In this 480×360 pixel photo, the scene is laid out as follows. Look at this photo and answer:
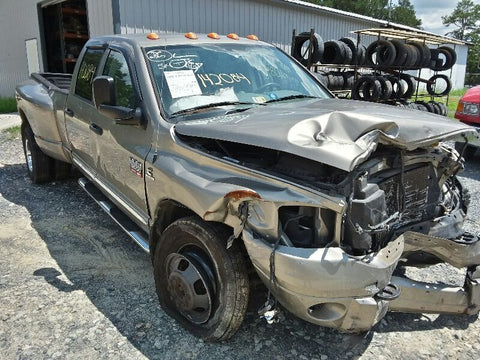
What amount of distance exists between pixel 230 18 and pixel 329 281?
37.2 feet

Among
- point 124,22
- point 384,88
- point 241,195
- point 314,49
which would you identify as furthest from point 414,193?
point 384,88

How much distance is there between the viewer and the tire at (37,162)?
5980mm

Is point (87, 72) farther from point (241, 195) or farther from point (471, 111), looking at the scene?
point (471, 111)

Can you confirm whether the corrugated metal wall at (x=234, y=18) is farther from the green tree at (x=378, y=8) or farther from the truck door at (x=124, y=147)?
the green tree at (x=378, y=8)

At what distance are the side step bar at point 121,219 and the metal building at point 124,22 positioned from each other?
21.0 feet

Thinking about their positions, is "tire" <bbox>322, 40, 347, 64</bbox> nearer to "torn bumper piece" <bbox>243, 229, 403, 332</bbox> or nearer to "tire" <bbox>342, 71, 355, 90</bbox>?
"tire" <bbox>342, 71, 355, 90</bbox>

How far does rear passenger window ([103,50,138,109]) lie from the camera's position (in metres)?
3.42

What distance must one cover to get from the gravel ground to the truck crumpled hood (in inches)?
44.4

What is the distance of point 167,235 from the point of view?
115 inches

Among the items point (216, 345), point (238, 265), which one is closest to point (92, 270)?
point (216, 345)

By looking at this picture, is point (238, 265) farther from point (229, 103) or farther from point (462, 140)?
point (462, 140)

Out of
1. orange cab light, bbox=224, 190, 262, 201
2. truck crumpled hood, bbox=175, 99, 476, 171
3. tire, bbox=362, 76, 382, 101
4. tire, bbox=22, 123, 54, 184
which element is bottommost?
tire, bbox=22, 123, 54, 184

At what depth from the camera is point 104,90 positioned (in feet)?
10.4

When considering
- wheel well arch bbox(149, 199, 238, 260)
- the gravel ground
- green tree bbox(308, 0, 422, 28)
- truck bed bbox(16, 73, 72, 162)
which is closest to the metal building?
truck bed bbox(16, 73, 72, 162)
